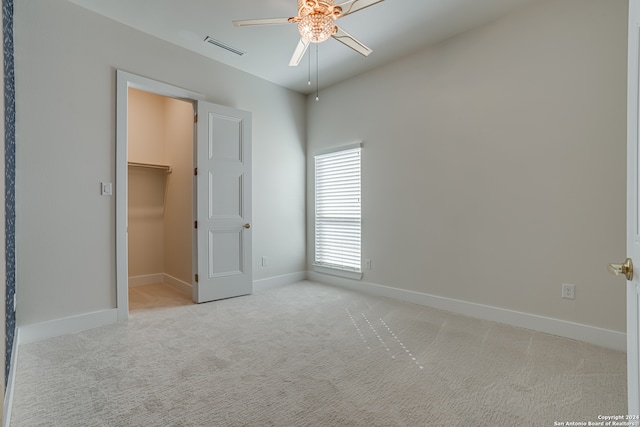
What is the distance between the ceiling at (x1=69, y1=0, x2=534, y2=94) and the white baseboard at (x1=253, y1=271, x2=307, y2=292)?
114 inches

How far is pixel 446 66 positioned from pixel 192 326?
371 centimetres

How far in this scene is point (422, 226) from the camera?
343cm

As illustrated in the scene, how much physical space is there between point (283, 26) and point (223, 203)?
6.86 feet

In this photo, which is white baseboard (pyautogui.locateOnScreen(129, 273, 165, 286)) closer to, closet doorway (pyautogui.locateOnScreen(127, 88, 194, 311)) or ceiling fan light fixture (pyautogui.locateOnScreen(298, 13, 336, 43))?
closet doorway (pyautogui.locateOnScreen(127, 88, 194, 311))

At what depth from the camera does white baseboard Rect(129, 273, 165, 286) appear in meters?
4.45

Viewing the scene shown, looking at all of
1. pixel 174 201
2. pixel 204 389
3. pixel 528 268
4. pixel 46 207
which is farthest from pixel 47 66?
pixel 528 268

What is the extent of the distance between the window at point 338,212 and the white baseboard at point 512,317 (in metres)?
0.47

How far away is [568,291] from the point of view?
8.30 feet

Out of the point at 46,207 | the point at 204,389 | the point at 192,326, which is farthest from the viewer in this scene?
the point at 192,326

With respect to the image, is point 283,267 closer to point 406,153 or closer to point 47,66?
point 406,153

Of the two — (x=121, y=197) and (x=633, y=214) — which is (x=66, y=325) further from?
(x=633, y=214)

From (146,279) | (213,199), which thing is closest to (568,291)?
(213,199)

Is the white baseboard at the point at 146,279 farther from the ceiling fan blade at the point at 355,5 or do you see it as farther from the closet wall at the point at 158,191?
the ceiling fan blade at the point at 355,5

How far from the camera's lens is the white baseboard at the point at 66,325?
2.46 metres
